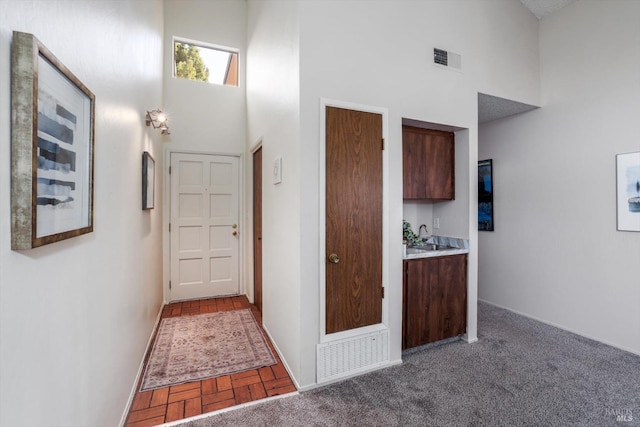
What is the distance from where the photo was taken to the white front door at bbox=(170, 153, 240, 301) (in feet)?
13.5

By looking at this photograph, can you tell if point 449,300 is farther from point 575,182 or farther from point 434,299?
point 575,182

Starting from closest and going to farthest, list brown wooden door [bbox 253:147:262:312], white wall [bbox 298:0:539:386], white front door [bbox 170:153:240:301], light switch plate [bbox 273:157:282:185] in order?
white wall [bbox 298:0:539:386] → light switch plate [bbox 273:157:282:185] → brown wooden door [bbox 253:147:262:312] → white front door [bbox 170:153:240:301]

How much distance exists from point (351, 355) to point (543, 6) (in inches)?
164

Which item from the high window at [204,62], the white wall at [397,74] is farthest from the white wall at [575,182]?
the high window at [204,62]

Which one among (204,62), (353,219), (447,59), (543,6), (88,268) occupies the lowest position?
(88,268)

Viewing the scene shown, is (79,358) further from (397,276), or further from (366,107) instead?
(366,107)

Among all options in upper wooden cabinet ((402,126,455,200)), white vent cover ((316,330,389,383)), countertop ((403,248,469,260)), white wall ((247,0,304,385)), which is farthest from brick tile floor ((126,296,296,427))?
upper wooden cabinet ((402,126,455,200))

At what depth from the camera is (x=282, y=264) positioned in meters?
2.57

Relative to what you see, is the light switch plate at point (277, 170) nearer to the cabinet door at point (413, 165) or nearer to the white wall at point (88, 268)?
the white wall at point (88, 268)

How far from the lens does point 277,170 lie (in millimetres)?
2602

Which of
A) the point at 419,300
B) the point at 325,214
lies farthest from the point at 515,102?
the point at 325,214

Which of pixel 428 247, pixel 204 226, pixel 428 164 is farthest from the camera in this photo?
pixel 204 226

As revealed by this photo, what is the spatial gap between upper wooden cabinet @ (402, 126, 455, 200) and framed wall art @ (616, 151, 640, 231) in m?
1.50

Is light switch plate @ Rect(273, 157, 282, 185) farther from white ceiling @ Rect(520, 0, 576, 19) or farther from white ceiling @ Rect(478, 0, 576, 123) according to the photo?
white ceiling @ Rect(520, 0, 576, 19)
